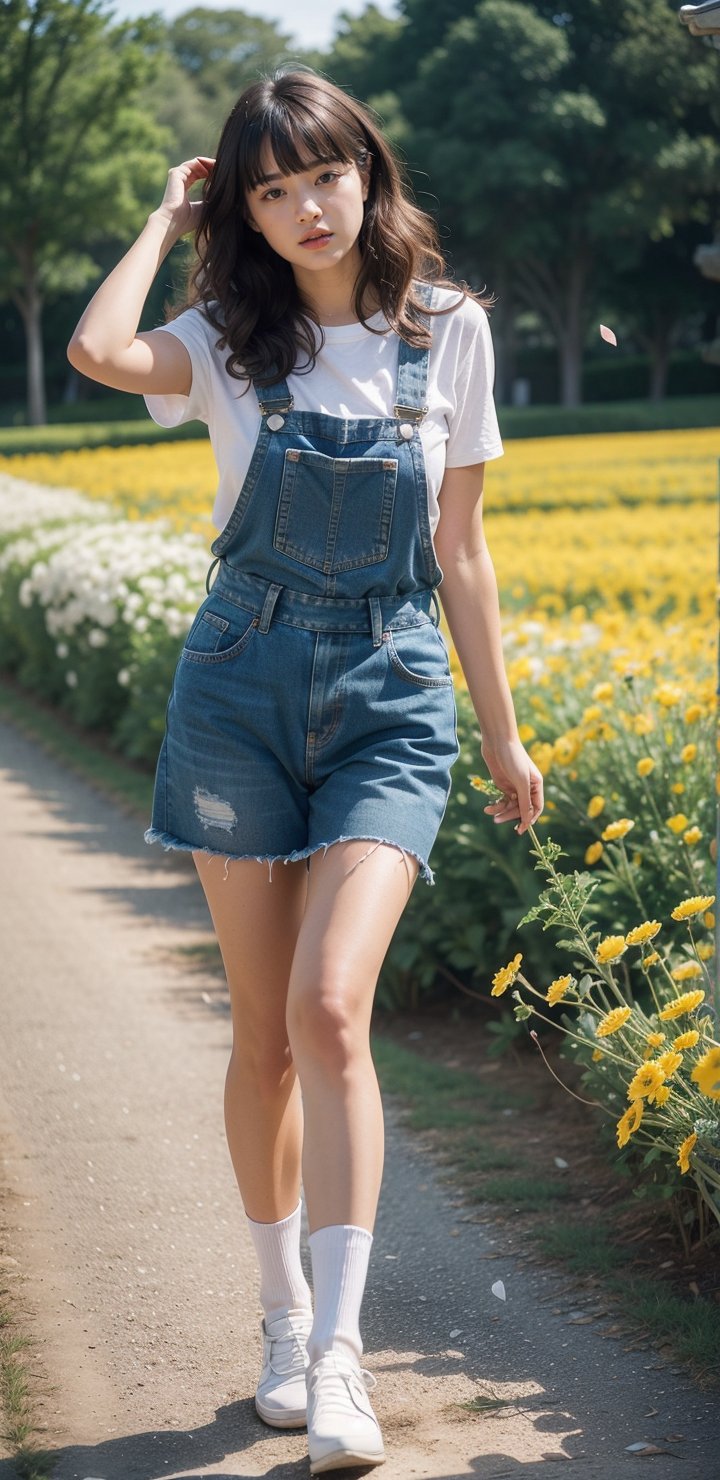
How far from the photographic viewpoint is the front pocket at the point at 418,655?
86.4 inches

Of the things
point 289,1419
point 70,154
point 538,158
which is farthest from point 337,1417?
point 538,158

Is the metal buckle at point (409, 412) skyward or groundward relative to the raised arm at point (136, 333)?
groundward

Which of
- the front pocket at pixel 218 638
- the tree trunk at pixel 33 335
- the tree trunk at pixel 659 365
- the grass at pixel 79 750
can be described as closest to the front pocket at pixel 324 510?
the front pocket at pixel 218 638

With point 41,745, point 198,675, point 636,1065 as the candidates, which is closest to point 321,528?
point 198,675

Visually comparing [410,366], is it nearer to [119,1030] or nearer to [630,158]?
[119,1030]

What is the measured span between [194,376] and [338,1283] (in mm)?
1229

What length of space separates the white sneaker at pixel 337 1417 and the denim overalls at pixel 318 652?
66cm

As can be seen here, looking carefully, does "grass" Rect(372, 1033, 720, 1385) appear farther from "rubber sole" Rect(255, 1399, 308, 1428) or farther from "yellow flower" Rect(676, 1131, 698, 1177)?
"rubber sole" Rect(255, 1399, 308, 1428)

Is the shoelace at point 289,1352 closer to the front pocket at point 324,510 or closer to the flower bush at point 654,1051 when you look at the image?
the flower bush at point 654,1051

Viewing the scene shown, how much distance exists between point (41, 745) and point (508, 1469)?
257 inches

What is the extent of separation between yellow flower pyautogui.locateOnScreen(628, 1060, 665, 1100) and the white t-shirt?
825mm

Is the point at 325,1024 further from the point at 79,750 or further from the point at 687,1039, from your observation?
the point at 79,750

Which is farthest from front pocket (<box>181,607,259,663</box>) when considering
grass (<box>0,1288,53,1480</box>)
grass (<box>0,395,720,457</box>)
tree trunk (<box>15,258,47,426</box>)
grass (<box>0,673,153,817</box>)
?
tree trunk (<box>15,258,47,426</box>)

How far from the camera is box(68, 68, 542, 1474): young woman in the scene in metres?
2.07
